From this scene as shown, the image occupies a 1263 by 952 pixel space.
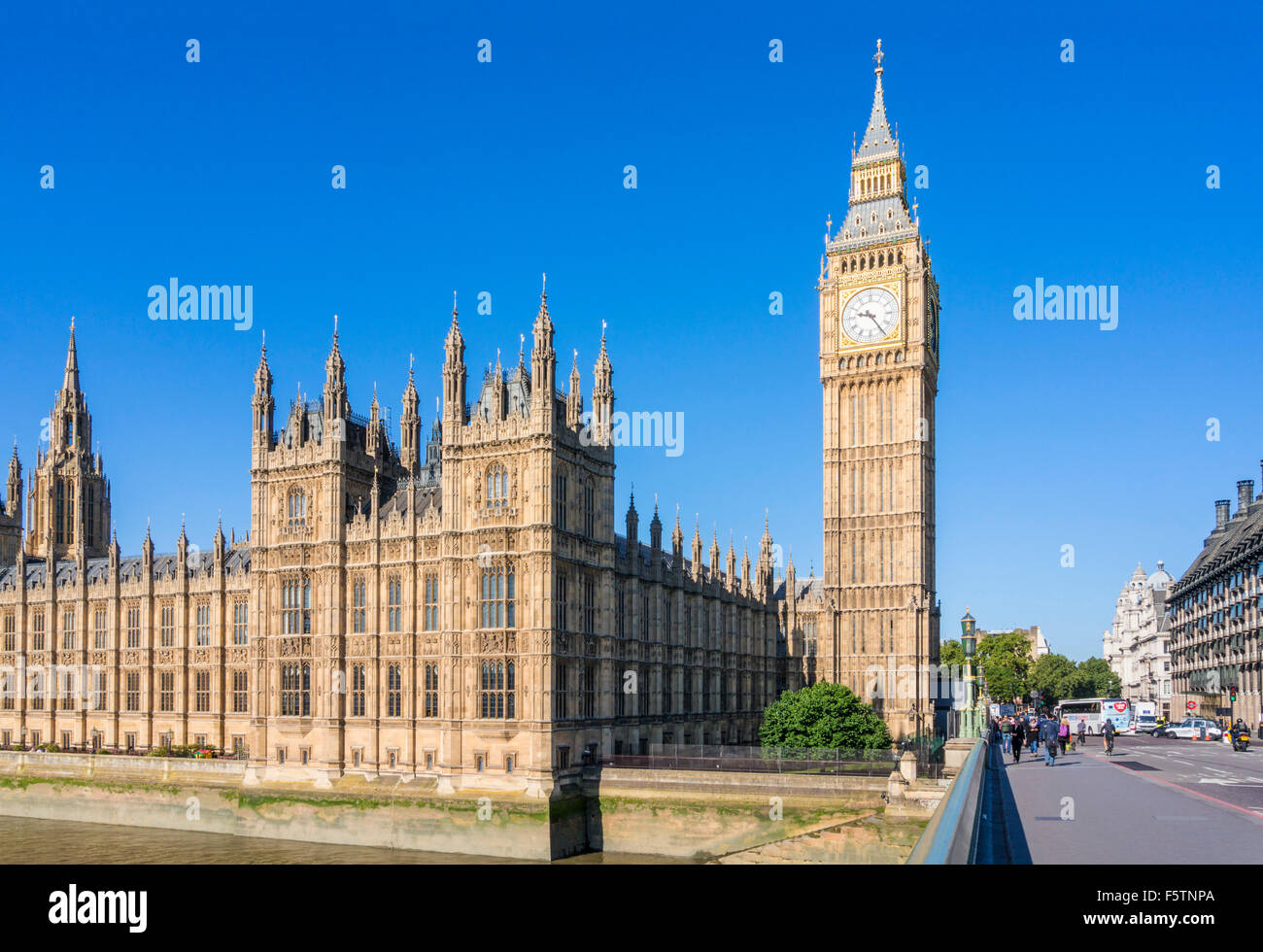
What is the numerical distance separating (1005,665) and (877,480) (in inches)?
3528

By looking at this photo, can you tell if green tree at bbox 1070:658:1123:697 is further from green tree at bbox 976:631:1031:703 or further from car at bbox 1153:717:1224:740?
car at bbox 1153:717:1224:740

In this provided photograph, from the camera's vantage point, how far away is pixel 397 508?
2525 inches

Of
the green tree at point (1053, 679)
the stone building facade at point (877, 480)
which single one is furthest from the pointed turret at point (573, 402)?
the green tree at point (1053, 679)

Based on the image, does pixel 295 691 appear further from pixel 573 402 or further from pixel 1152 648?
pixel 1152 648

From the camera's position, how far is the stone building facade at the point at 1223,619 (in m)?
102

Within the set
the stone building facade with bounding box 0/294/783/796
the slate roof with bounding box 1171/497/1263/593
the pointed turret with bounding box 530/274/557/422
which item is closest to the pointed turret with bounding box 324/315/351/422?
the stone building facade with bounding box 0/294/783/796

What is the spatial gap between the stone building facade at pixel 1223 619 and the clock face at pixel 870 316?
37.7m

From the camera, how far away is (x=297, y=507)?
66000mm

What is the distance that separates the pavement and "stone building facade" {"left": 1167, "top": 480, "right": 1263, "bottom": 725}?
65192 mm

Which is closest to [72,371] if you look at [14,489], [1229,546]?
[14,489]
